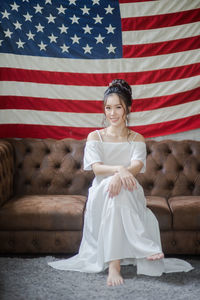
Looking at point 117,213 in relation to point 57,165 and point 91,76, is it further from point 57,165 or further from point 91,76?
point 91,76

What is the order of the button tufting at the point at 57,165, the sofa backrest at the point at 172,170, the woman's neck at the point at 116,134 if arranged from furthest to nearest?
the button tufting at the point at 57,165 < the sofa backrest at the point at 172,170 < the woman's neck at the point at 116,134

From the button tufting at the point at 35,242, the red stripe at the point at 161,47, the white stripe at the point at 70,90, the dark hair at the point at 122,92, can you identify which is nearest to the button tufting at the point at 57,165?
the white stripe at the point at 70,90

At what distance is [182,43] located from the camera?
320cm

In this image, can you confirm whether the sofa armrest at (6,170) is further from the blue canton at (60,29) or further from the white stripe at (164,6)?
the white stripe at (164,6)

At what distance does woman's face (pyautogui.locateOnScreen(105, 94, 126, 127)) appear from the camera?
2350 millimetres

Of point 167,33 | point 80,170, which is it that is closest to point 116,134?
point 80,170

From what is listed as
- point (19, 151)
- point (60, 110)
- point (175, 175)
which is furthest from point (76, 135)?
point (175, 175)

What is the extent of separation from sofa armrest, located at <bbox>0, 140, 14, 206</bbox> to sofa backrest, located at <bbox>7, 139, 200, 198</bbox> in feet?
0.33

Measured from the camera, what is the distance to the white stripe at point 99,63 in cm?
320

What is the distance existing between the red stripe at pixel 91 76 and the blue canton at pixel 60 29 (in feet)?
0.58

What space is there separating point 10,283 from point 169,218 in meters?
1.09

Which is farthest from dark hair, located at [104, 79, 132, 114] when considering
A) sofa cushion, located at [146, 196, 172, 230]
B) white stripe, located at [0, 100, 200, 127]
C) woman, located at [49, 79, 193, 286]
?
white stripe, located at [0, 100, 200, 127]

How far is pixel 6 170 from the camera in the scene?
2.78 m

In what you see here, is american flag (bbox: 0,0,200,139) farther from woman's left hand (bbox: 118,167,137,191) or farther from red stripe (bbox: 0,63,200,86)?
woman's left hand (bbox: 118,167,137,191)
